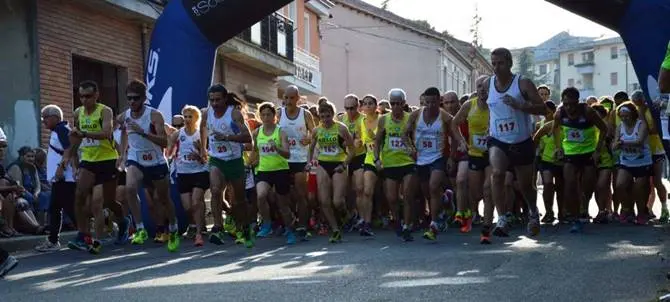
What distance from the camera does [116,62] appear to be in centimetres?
1903

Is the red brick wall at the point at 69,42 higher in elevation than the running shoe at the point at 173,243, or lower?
higher

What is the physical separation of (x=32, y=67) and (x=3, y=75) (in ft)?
1.71

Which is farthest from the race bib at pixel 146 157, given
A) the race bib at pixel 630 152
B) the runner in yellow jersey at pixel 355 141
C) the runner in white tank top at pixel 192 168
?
the race bib at pixel 630 152

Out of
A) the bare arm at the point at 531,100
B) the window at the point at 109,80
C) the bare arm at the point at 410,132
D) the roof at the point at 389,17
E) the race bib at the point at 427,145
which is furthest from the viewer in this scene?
the roof at the point at 389,17

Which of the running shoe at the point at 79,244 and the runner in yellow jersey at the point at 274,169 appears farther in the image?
the runner in yellow jersey at the point at 274,169

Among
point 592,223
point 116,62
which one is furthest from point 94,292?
point 116,62

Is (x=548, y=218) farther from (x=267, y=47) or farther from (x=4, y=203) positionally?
(x=267, y=47)

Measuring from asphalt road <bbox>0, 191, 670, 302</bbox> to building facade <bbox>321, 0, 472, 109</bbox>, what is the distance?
140 ft

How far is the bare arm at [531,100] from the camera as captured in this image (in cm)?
977

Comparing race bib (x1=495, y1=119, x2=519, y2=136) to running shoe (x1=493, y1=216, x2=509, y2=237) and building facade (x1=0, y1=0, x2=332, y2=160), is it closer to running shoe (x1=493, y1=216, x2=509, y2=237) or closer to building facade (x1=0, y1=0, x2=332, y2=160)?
running shoe (x1=493, y1=216, x2=509, y2=237)

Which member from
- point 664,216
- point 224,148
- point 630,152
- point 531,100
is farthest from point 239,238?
point 664,216

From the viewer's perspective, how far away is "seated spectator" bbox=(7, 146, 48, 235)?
1277 centimetres

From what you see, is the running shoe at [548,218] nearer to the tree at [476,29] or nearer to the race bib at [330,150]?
the race bib at [330,150]

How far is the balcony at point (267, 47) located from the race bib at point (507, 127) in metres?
14.6
